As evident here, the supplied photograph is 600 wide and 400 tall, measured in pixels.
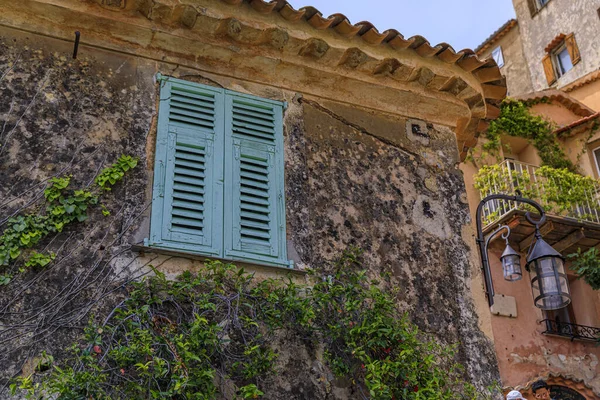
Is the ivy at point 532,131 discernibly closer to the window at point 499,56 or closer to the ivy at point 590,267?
the ivy at point 590,267

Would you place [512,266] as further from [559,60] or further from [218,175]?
[559,60]

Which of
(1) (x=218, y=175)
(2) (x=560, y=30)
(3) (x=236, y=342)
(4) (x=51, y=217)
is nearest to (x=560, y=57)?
(2) (x=560, y=30)

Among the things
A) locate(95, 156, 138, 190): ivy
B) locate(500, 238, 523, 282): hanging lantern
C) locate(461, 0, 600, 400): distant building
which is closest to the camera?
locate(95, 156, 138, 190): ivy

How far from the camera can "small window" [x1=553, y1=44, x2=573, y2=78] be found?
24.1 m

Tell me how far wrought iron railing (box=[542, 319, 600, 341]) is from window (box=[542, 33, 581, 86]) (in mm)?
10318

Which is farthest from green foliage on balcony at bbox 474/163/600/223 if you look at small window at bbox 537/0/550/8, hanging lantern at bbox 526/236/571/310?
small window at bbox 537/0/550/8

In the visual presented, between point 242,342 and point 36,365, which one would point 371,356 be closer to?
point 242,342

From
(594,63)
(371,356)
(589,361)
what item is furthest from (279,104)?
(594,63)

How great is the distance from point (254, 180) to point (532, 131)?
14201 mm

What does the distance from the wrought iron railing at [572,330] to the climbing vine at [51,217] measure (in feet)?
40.2

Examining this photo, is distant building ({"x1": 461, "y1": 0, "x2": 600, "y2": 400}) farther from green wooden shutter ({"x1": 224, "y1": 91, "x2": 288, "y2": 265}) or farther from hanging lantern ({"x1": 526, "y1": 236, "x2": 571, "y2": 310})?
green wooden shutter ({"x1": 224, "y1": 91, "x2": 288, "y2": 265})

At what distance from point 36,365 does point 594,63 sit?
70.3 ft

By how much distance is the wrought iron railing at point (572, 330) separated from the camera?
1577 cm

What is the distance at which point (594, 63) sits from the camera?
899 inches
